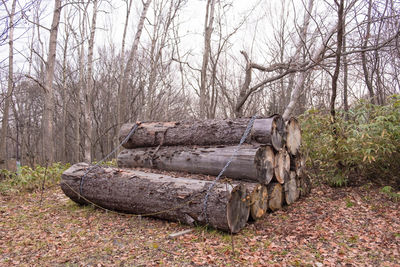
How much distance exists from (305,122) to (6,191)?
707cm

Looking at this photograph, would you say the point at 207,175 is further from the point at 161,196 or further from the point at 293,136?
the point at 293,136

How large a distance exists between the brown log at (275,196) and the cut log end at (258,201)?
0.11 metres

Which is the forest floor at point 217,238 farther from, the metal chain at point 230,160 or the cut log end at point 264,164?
the cut log end at point 264,164

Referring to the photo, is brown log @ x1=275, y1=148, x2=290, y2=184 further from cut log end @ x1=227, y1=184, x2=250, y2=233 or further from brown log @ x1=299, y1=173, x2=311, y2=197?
cut log end @ x1=227, y1=184, x2=250, y2=233

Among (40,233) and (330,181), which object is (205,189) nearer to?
(40,233)

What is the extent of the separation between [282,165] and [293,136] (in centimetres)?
73

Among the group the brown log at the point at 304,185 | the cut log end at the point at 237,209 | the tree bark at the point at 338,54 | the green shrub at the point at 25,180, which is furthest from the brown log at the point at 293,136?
the green shrub at the point at 25,180

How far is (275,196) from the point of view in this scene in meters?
4.77

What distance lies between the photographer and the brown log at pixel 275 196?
4.67 m

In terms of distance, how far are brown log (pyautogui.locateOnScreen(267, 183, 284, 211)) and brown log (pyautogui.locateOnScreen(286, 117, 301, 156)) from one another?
80cm

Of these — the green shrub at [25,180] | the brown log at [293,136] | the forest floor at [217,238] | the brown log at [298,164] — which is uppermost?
the brown log at [293,136]

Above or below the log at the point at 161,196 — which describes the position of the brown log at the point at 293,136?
above

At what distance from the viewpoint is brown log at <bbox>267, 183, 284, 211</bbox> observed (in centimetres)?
467

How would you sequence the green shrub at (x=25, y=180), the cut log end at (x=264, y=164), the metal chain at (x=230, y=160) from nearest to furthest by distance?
the metal chain at (x=230, y=160) → the cut log end at (x=264, y=164) → the green shrub at (x=25, y=180)
